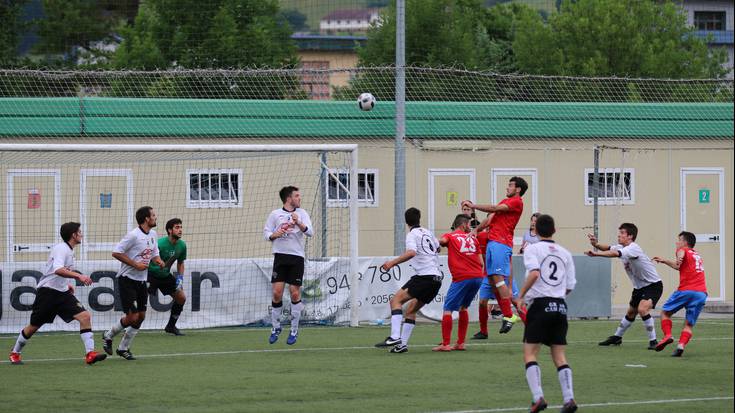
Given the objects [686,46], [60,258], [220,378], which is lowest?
[220,378]

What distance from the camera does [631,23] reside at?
3406 cm

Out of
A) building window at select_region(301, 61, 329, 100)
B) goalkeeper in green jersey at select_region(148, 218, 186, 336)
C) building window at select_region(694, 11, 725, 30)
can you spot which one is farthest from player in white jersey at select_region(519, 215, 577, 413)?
building window at select_region(694, 11, 725, 30)

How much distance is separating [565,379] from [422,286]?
4909 mm

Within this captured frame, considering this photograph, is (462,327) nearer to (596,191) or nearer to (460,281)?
(460,281)

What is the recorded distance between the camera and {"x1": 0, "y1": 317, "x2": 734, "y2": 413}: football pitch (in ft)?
32.9

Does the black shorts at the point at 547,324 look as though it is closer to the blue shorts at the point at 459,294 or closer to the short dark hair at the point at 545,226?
the short dark hair at the point at 545,226

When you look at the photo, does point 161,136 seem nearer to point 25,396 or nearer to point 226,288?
point 226,288

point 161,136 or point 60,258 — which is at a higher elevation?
point 161,136

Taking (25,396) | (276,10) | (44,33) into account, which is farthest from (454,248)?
(44,33)

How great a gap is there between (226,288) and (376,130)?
5.78 m

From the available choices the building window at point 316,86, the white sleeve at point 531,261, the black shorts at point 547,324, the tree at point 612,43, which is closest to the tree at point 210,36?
the building window at point 316,86

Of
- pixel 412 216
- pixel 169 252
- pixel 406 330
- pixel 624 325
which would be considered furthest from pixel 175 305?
pixel 624 325

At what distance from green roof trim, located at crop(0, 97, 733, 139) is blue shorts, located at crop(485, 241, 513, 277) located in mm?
8217

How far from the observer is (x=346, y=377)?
11828 millimetres
